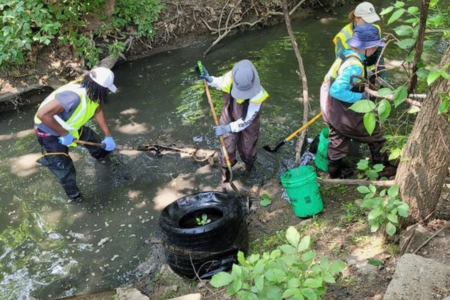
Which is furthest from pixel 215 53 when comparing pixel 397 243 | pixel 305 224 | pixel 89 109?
pixel 397 243

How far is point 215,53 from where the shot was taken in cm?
928

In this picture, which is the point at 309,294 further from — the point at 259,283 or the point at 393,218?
the point at 393,218

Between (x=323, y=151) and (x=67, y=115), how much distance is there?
3267 millimetres

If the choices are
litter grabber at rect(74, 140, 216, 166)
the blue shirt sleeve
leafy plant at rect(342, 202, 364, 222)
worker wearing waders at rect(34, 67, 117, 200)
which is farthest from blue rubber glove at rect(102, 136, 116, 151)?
leafy plant at rect(342, 202, 364, 222)

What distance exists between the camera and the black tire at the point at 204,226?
3.60 meters

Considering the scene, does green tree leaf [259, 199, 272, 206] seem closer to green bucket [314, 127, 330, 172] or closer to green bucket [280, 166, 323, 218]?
green bucket [280, 166, 323, 218]

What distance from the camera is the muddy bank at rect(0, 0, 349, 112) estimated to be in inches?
316

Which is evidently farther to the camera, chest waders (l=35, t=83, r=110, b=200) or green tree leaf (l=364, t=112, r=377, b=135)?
chest waders (l=35, t=83, r=110, b=200)

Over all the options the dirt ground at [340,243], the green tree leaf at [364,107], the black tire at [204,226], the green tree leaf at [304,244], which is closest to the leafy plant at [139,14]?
the dirt ground at [340,243]

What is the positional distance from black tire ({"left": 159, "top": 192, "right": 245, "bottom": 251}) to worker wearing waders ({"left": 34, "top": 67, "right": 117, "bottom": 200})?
1805 millimetres

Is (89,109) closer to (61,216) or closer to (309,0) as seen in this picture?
(61,216)

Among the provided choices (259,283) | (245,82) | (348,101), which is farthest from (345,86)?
(259,283)

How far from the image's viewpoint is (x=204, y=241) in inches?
142

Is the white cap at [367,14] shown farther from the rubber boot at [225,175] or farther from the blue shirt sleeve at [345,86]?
the rubber boot at [225,175]
